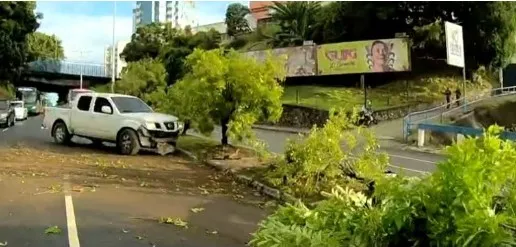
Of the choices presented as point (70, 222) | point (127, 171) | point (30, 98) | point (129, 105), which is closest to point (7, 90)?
point (30, 98)

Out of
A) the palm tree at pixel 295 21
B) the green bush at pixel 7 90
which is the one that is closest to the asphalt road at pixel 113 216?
the palm tree at pixel 295 21

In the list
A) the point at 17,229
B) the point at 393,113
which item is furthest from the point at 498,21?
the point at 17,229

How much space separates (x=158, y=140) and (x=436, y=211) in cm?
1696

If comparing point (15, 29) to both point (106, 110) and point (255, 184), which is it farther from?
point (255, 184)

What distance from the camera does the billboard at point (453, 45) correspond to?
105 ft

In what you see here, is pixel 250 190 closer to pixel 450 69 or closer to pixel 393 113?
pixel 393 113

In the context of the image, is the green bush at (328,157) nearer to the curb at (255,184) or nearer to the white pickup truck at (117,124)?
the curb at (255,184)

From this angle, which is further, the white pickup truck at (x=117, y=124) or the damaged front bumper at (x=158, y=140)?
the white pickup truck at (x=117, y=124)

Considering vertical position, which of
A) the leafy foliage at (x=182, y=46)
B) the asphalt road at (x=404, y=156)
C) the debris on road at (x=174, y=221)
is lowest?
the debris on road at (x=174, y=221)

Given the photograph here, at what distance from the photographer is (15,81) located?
2579 inches

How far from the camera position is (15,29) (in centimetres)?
5638

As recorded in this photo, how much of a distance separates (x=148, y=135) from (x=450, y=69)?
3207 centimetres

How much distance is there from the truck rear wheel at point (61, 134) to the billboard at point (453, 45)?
19219 mm

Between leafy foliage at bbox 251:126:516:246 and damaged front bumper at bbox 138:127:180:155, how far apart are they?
1609 cm
